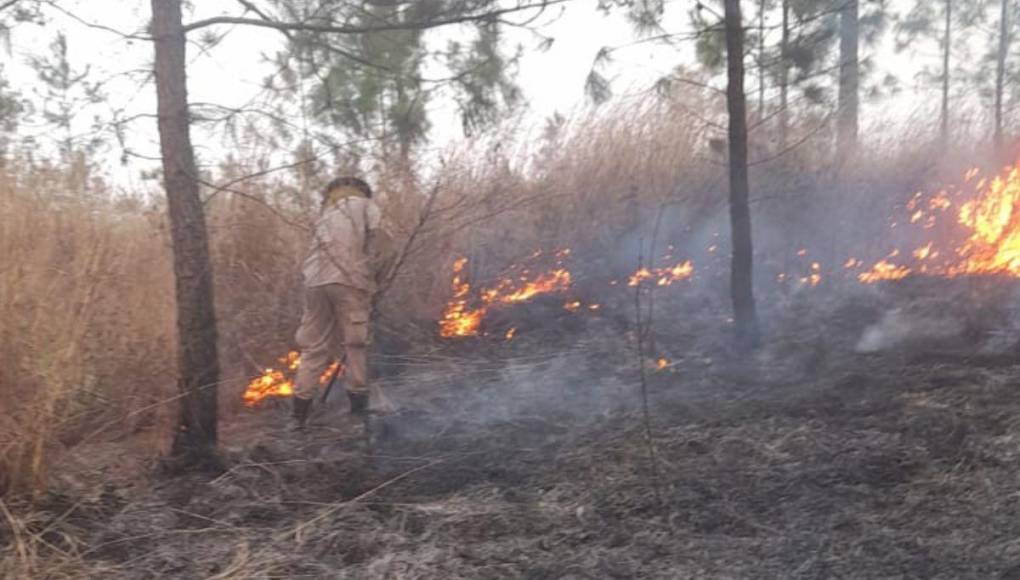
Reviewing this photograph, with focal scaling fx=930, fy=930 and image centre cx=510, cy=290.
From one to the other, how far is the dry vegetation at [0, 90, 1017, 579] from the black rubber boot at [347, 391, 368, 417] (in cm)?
41

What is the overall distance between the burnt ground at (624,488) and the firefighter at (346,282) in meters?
0.34

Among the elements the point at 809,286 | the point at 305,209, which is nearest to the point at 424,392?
the point at 305,209

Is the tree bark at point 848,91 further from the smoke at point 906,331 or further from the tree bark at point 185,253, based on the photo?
the tree bark at point 185,253

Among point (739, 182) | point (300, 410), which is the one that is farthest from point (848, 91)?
point (300, 410)

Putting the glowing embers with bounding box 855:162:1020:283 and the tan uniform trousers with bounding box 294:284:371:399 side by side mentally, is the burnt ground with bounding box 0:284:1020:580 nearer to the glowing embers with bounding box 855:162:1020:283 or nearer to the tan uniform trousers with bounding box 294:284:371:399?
the tan uniform trousers with bounding box 294:284:371:399

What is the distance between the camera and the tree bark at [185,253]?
5566mm

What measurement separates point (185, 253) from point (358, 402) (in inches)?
84.2

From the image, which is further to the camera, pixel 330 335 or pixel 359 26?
pixel 330 335

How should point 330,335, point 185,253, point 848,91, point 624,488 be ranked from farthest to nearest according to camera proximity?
point 848,91
point 330,335
point 185,253
point 624,488

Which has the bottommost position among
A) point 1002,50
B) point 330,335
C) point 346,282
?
point 330,335

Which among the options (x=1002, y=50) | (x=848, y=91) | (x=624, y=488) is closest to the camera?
(x=624, y=488)

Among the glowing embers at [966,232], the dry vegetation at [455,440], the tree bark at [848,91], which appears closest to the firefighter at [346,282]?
the dry vegetation at [455,440]

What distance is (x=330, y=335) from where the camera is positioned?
754 centimetres

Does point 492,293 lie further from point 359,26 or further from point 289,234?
point 359,26
